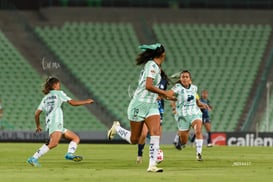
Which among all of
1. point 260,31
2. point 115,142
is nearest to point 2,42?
point 115,142

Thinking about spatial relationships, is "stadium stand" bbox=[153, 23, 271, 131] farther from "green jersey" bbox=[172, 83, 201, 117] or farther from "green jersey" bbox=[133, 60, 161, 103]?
"green jersey" bbox=[133, 60, 161, 103]

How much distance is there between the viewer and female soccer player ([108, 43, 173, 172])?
19.4 m

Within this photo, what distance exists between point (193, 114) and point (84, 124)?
20774mm

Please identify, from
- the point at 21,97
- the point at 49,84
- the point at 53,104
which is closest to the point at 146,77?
the point at 49,84

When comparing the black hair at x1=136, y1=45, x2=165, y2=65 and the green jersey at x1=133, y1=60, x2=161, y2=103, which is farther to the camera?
the black hair at x1=136, y1=45, x2=165, y2=65

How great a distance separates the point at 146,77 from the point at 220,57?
32707 mm

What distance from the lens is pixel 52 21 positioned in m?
53.0

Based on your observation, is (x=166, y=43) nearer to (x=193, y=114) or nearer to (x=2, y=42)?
(x=2, y=42)

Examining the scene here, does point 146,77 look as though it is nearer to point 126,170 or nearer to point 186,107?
point 126,170

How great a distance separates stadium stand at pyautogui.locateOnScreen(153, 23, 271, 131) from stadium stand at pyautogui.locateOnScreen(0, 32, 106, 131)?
5921 mm

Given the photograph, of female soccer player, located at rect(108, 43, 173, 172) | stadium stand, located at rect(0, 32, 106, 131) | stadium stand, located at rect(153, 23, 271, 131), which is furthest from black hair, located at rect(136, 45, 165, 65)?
stadium stand, located at rect(153, 23, 271, 131)

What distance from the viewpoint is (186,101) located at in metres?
27.6

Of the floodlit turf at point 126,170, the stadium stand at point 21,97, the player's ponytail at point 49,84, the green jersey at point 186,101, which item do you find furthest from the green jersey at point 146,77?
the stadium stand at point 21,97

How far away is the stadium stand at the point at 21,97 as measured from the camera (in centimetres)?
4725
